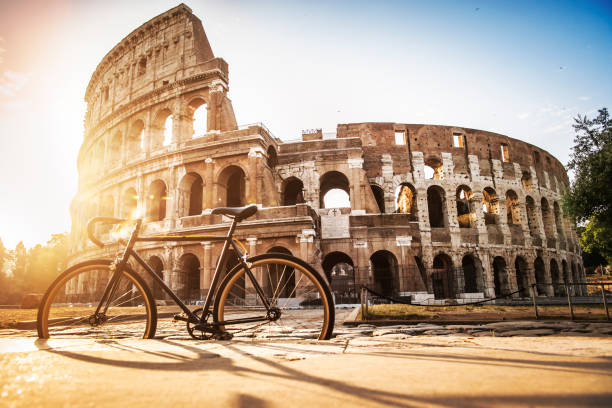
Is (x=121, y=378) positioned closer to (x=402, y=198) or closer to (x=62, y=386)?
(x=62, y=386)

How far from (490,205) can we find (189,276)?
63.0 ft

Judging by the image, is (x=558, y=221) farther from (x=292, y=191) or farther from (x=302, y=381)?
(x=302, y=381)

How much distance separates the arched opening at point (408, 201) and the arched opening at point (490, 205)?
184 inches

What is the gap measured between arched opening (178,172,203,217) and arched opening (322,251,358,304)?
778 centimetres

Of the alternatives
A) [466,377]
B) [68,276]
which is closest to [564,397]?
[466,377]

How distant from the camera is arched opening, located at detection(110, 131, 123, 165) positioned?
21467mm

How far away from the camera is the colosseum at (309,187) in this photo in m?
16.2

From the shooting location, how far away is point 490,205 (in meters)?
21.9

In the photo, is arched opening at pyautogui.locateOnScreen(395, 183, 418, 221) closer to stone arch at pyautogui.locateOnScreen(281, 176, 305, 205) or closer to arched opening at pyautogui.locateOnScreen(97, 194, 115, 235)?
stone arch at pyautogui.locateOnScreen(281, 176, 305, 205)

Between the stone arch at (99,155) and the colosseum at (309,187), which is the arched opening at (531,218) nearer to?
the colosseum at (309,187)

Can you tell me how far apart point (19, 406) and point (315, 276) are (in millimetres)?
2010

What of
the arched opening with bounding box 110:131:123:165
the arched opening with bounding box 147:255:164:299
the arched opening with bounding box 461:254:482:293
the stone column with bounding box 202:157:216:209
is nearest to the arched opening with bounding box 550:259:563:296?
the arched opening with bounding box 461:254:482:293

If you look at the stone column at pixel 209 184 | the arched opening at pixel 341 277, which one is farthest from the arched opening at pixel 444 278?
the stone column at pixel 209 184

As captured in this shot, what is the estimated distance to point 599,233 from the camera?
1777cm
